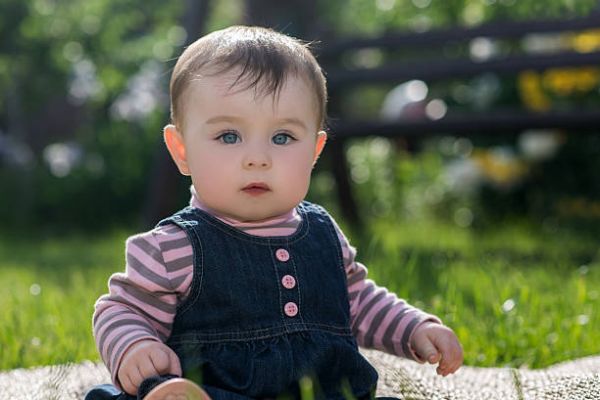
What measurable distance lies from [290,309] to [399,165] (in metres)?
5.15

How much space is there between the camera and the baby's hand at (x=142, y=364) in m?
1.57

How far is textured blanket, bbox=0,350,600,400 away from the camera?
182 cm

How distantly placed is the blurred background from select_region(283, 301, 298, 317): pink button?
26.2 inches

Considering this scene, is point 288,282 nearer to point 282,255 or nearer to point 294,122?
point 282,255

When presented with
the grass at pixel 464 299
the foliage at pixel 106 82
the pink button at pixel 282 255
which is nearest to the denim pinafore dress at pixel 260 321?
the pink button at pixel 282 255

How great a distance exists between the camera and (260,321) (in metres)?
1.71

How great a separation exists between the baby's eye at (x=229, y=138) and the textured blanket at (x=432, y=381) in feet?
1.58

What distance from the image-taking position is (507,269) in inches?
144

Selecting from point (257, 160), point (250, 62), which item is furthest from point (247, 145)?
point (250, 62)

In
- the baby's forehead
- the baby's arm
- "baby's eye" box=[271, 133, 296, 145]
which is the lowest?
the baby's arm

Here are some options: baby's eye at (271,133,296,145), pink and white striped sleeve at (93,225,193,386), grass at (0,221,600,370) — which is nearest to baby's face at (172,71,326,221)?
baby's eye at (271,133,296,145)

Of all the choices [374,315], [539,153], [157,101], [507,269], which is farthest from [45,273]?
[157,101]

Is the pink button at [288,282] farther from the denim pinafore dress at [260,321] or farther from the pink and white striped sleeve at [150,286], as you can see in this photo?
the pink and white striped sleeve at [150,286]

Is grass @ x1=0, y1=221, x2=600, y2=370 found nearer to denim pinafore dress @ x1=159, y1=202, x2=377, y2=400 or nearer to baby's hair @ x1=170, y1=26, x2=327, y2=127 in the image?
denim pinafore dress @ x1=159, y1=202, x2=377, y2=400
